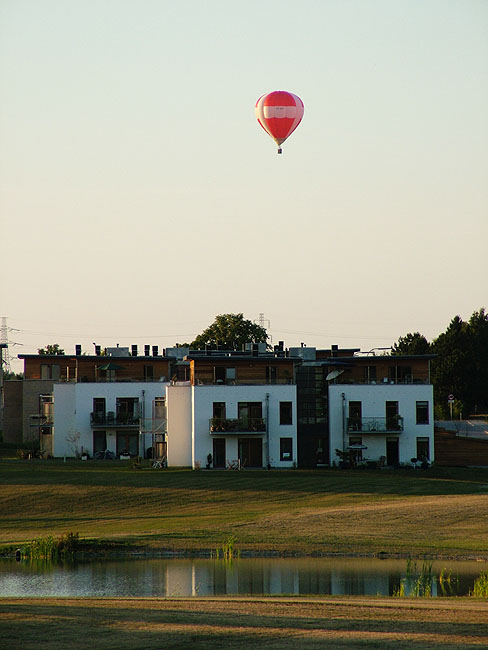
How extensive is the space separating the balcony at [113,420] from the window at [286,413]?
1389 cm

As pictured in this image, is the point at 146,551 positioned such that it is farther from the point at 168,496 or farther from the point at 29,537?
the point at 168,496

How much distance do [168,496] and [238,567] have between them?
2140 centimetres

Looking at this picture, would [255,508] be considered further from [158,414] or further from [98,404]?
[98,404]

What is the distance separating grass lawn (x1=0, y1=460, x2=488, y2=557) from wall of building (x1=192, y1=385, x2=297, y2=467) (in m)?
4.02

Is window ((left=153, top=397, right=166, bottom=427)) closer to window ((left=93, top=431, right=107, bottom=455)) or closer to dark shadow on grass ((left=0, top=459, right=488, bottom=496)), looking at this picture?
dark shadow on grass ((left=0, top=459, right=488, bottom=496))

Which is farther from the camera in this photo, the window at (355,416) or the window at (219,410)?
the window at (355,416)

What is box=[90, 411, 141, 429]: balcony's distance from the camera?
83500 millimetres

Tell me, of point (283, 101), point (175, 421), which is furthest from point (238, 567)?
point (175, 421)

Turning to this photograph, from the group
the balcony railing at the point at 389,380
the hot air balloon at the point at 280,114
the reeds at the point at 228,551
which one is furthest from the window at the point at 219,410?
the reeds at the point at 228,551

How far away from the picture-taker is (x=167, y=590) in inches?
1222

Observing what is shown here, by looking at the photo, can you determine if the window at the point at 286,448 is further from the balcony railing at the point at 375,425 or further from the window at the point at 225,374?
the window at the point at 225,374

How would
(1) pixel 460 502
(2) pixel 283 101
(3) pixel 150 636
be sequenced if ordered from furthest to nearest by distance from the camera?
(2) pixel 283 101
(1) pixel 460 502
(3) pixel 150 636

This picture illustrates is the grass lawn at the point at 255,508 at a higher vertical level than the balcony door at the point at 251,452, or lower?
lower

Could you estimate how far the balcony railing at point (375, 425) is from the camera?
75625 millimetres
